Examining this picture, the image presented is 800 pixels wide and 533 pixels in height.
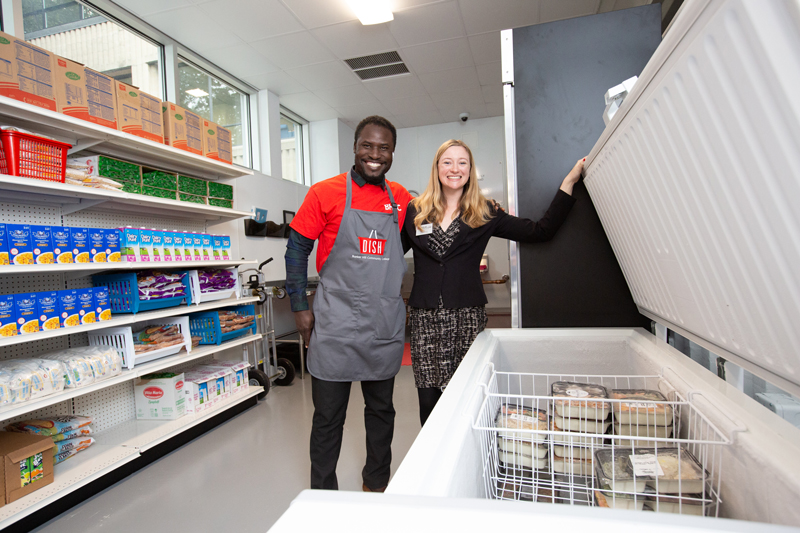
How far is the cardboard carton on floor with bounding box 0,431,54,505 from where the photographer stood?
2021 millimetres

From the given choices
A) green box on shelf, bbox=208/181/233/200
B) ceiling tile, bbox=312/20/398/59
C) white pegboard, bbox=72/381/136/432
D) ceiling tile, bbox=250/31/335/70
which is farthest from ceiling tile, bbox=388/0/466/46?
white pegboard, bbox=72/381/136/432

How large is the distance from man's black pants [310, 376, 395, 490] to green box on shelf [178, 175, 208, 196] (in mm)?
2117

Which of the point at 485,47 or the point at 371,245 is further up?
the point at 485,47

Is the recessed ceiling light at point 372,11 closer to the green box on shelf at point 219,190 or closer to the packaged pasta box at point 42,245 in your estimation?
the green box on shelf at point 219,190

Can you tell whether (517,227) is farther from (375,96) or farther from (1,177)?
(375,96)

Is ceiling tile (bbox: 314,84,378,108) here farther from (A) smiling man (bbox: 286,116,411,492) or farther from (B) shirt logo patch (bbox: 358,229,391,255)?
(B) shirt logo patch (bbox: 358,229,391,255)

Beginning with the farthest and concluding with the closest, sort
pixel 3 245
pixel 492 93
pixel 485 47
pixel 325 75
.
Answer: pixel 492 93 < pixel 325 75 < pixel 485 47 < pixel 3 245

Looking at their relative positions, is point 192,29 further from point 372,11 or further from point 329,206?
point 329,206

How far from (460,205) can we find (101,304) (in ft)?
6.96

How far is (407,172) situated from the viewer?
7.12 m

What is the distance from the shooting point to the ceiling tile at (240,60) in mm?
4203

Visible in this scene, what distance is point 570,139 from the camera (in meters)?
1.85

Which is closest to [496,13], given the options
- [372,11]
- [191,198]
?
[372,11]

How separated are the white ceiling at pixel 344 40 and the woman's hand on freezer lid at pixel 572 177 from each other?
2580 millimetres
